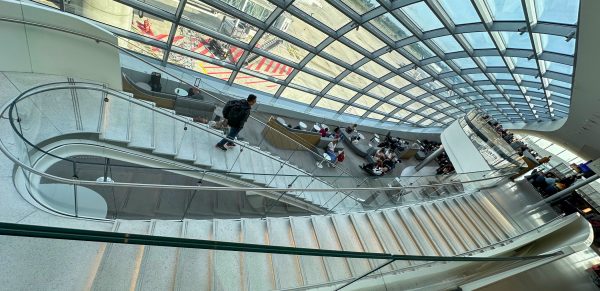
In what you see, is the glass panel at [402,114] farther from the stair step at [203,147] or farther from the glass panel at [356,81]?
the stair step at [203,147]

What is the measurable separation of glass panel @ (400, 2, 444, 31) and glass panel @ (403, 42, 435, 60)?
151 centimetres

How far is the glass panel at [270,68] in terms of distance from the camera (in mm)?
14867

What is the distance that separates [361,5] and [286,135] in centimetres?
638

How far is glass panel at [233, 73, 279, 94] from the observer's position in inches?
612

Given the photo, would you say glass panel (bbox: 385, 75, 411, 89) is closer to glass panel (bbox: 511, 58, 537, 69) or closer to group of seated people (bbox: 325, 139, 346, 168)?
group of seated people (bbox: 325, 139, 346, 168)

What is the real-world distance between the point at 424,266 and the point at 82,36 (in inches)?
302

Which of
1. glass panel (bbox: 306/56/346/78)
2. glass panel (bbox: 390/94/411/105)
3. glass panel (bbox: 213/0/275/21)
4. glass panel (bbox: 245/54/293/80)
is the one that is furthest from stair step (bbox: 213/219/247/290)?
glass panel (bbox: 390/94/411/105)

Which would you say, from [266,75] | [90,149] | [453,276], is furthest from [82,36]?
[266,75]

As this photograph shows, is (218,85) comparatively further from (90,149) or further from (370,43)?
(90,149)

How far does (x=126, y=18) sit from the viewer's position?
1074 cm

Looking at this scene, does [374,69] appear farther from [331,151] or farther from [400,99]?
[400,99]

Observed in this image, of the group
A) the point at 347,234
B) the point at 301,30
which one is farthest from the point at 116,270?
the point at 301,30

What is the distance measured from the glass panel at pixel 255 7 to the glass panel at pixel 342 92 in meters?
8.17

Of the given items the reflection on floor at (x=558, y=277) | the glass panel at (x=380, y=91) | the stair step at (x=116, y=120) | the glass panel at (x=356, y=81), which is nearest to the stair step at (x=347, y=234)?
the reflection on floor at (x=558, y=277)
